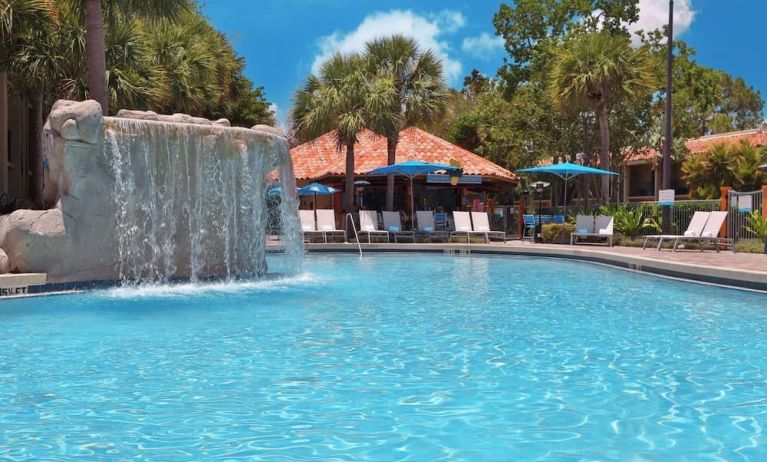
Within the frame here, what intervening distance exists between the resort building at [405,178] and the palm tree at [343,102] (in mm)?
5190

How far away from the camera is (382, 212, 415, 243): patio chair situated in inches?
850

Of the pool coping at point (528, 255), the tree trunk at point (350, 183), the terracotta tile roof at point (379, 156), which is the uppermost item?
the terracotta tile roof at point (379, 156)

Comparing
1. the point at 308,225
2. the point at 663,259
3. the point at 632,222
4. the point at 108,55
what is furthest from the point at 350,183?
the point at 663,259

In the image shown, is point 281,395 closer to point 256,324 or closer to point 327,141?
point 256,324

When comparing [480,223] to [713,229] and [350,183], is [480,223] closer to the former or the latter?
[350,183]

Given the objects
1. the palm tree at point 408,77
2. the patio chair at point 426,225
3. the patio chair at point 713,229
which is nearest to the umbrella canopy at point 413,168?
the palm tree at point 408,77

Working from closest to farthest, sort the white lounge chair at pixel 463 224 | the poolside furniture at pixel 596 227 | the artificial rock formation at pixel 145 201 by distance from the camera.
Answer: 1. the artificial rock formation at pixel 145 201
2. the poolside furniture at pixel 596 227
3. the white lounge chair at pixel 463 224

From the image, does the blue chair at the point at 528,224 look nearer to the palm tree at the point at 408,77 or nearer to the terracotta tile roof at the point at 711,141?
the palm tree at the point at 408,77

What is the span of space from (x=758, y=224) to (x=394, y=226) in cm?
1028

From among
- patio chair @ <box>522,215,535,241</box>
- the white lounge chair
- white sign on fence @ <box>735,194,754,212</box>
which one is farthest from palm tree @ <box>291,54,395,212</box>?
white sign on fence @ <box>735,194,754,212</box>

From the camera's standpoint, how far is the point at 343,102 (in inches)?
892

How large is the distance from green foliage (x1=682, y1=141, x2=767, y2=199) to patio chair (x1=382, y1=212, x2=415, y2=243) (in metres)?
17.5

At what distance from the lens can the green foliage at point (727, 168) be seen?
3119 centimetres

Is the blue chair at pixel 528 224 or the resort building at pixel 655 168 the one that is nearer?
the blue chair at pixel 528 224
